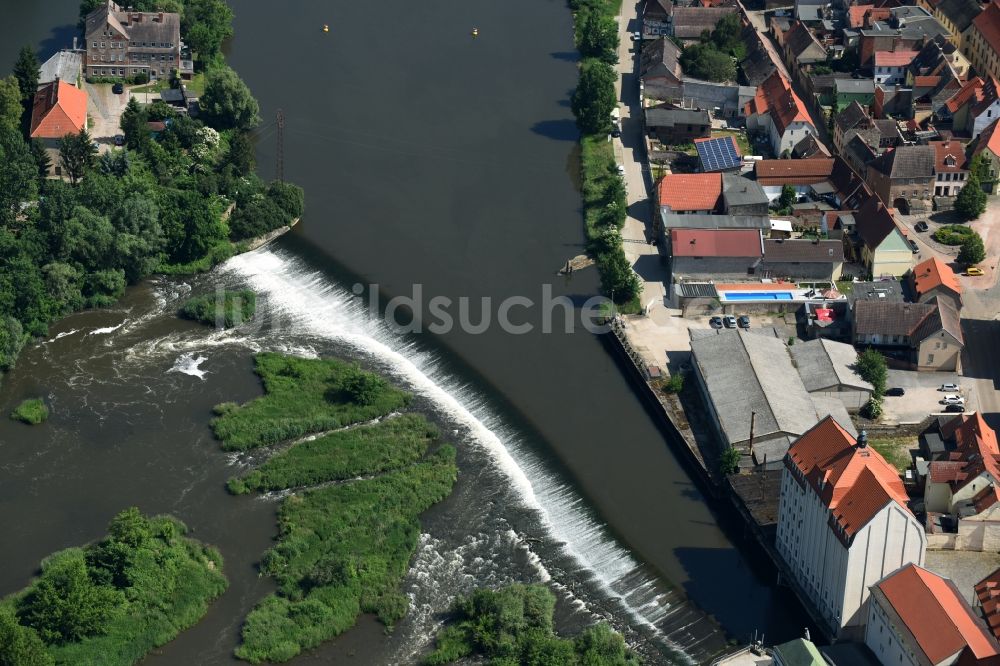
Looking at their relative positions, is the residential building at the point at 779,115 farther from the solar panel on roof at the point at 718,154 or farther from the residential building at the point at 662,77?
the residential building at the point at 662,77

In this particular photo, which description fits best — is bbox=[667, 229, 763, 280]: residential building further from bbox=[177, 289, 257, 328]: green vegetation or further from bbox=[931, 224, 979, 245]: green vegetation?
bbox=[177, 289, 257, 328]: green vegetation

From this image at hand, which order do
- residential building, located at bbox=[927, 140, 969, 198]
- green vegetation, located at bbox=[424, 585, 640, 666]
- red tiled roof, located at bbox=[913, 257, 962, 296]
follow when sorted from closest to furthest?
green vegetation, located at bbox=[424, 585, 640, 666], red tiled roof, located at bbox=[913, 257, 962, 296], residential building, located at bbox=[927, 140, 969, 198]

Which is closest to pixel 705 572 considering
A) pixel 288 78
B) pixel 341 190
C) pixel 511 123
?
pixel 341 190

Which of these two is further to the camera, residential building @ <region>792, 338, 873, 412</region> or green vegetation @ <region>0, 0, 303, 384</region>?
green vegetation @ <region>0, 0, 303, 384</region>

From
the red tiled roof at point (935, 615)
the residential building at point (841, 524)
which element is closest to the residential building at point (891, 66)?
the residential building at point (841, 524)

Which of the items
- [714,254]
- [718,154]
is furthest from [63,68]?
[714,254]

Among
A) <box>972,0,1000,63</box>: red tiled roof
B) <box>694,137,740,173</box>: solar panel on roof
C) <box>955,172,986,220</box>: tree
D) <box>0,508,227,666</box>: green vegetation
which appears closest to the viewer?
<box>0,508,227,666</box>: green vegetation

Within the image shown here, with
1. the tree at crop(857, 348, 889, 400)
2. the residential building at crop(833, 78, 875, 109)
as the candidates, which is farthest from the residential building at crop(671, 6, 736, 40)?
the tree at crop(857, 348, 889, 400)
